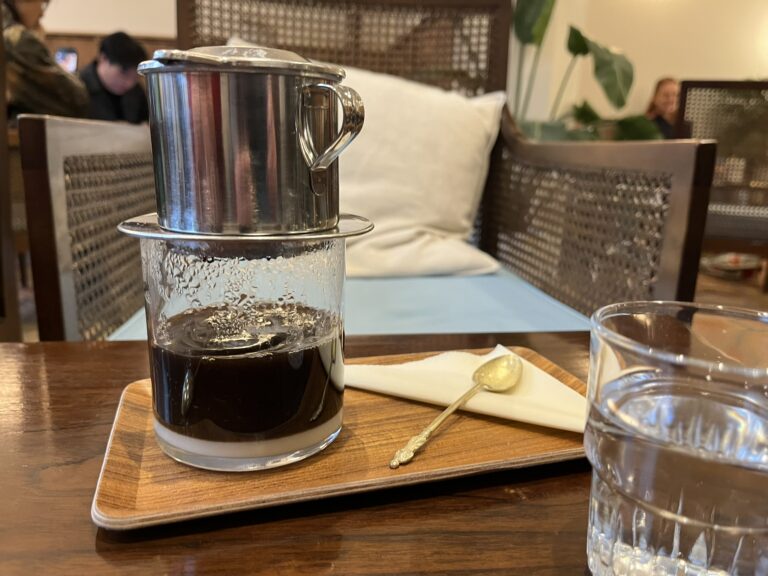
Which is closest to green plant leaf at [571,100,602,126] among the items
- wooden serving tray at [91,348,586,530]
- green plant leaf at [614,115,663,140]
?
green plant leaf at [614,115,663,140]

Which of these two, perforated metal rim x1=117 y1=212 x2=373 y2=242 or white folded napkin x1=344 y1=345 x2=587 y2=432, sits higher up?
perforated metal rim x1=117 y1=212 x2=373 y2=242

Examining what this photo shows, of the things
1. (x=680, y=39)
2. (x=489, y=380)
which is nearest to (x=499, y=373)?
(x=489, y=380)

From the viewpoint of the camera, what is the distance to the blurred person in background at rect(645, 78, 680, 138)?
298 cm

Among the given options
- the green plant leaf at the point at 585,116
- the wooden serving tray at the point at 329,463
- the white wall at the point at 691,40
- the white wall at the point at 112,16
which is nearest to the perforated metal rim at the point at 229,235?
the wooden serving tray at the point at 329,463

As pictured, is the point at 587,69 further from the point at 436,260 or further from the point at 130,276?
the point at 130,276

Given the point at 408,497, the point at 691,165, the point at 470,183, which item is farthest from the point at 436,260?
the point at 408,497

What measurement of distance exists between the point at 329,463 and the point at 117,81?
2.69m

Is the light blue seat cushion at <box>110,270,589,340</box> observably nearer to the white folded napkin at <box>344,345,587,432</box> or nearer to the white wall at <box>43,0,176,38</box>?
the white folded napkin at <box>344,345,587,432</box>

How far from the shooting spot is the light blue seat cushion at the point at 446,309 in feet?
2.76

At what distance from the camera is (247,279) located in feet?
1.24

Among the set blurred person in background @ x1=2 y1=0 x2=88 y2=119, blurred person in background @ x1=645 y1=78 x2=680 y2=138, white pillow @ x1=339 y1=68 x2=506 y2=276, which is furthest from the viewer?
blurred person in background @ x1=645 y1=78 x2=680 y2=138

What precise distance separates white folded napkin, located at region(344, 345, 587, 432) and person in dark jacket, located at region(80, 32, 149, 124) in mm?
2494

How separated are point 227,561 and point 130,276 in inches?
35.0

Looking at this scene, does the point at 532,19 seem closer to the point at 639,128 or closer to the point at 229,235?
the point at 639,128
